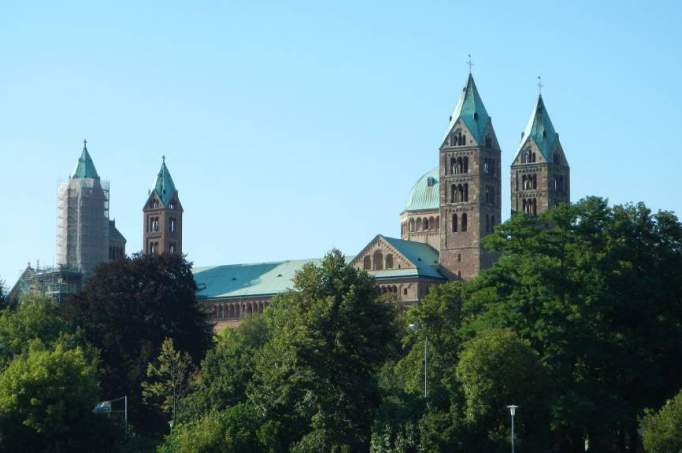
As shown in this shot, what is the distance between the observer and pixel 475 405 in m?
78.7

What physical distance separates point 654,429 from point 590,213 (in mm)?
13654

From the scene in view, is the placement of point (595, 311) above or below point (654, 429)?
above

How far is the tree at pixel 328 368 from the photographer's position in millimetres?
80006

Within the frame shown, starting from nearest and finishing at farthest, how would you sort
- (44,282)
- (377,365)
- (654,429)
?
(654,429), (377,365), (44,282)

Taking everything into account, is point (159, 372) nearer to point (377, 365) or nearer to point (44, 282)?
point (377, 365)

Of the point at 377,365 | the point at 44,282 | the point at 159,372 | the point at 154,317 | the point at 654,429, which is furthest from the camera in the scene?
the point at 44,282

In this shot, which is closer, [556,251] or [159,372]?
[556,251]

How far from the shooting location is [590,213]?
87000 millimetres

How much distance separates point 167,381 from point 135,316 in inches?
491

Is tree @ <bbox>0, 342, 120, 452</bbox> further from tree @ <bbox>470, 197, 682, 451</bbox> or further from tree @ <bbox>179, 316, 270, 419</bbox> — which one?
tree @ <bbox>470, 197, 682, 451</bbox>

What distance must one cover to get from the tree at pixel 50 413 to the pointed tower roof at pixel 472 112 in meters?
96.0

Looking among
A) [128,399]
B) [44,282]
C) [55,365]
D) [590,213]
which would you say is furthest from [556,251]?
[44,282]

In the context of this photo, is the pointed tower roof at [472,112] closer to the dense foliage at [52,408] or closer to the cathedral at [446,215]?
the cathedral at [446,215]

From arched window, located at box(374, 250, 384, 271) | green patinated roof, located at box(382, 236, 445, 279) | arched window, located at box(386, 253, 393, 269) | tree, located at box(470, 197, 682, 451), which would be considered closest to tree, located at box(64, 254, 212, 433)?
tree, located at box(470, 197, 682, 451)
